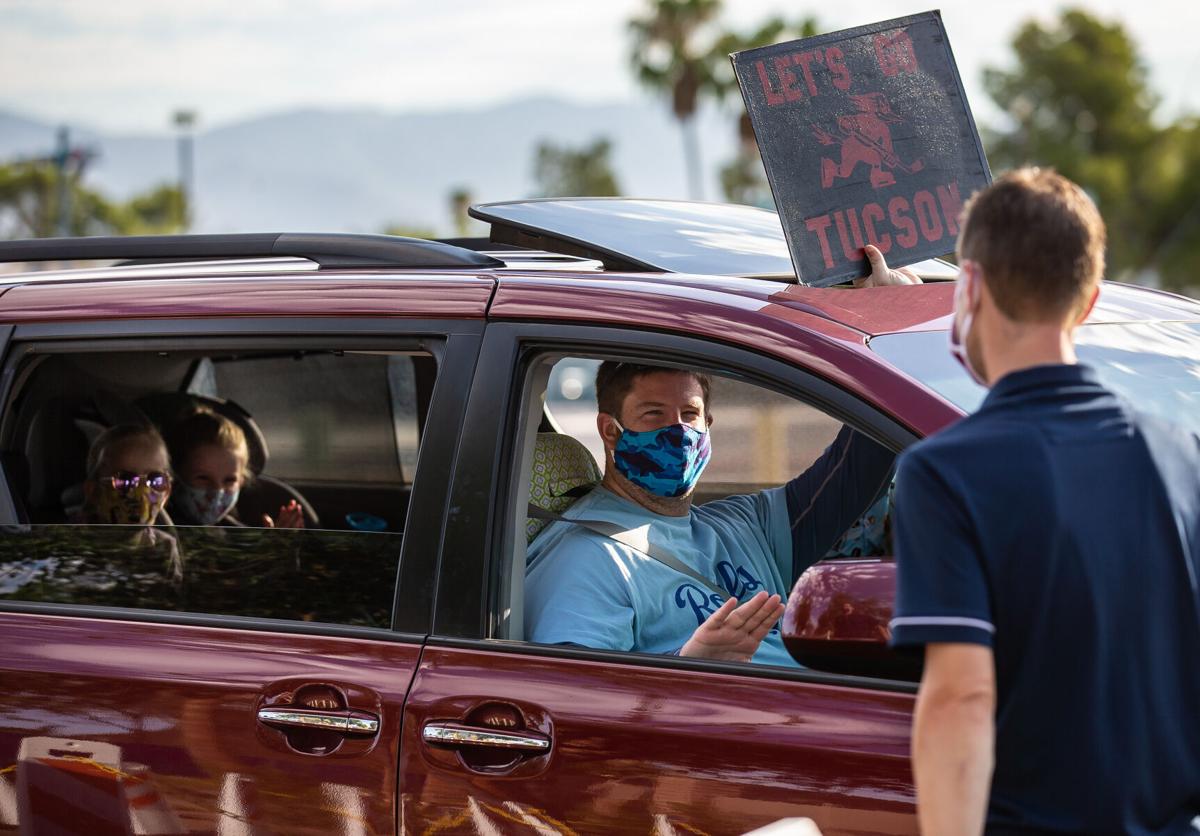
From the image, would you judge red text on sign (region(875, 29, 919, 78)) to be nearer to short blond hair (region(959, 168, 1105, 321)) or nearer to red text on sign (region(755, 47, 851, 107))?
red text on sign (region(755, 47, 851, 107))

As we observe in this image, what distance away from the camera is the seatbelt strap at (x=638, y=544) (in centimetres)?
286

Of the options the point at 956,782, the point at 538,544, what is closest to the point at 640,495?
the point at 538,544

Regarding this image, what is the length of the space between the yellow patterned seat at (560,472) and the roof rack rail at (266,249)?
1.43ft

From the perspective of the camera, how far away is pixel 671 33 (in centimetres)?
4584

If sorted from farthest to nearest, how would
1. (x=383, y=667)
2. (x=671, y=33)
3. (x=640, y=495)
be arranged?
(x=671, y=33) < (x=640, y=495) < (x=383, y=667)

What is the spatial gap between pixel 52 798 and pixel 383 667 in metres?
0.68

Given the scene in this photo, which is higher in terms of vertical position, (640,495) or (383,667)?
(640,495)

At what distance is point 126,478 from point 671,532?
Result: 1.42m

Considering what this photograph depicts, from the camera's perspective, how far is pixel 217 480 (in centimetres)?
406

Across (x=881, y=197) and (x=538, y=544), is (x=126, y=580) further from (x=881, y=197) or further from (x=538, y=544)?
(x=881, y=197)

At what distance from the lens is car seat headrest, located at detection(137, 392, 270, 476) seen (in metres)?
4.05

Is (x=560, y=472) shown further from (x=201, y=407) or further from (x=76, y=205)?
(x=76, y=205)

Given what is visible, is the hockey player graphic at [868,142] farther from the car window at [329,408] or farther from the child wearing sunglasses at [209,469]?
the car window at [329,408]

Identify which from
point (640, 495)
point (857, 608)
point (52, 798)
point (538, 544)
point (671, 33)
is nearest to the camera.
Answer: point (857, 608)
